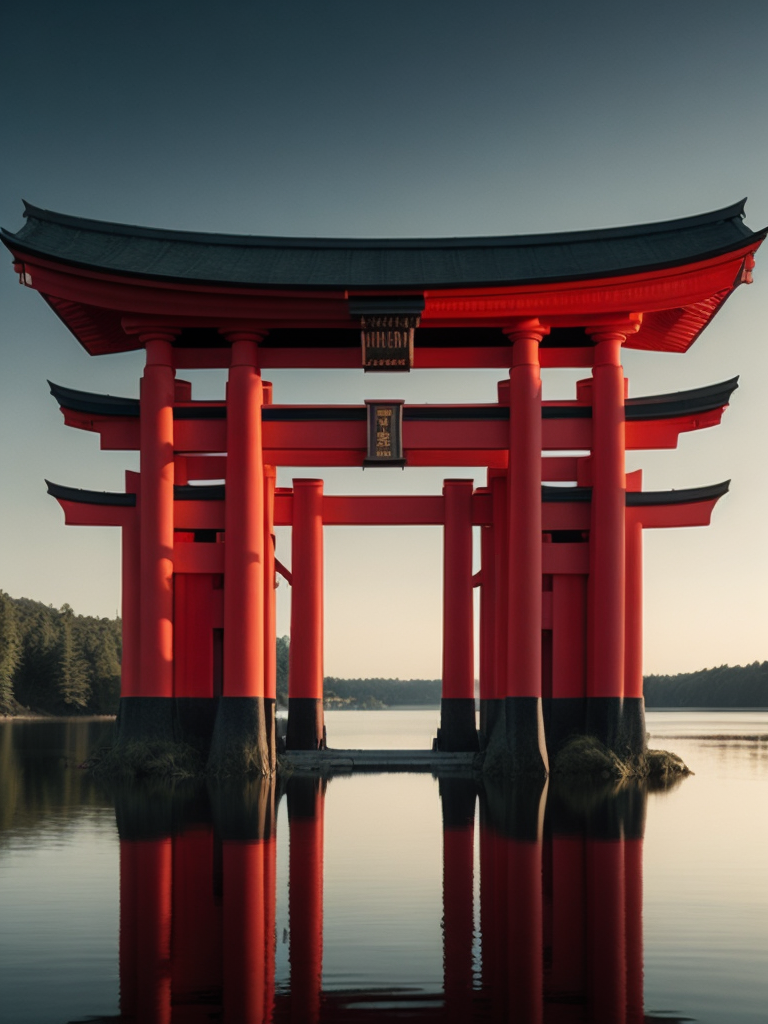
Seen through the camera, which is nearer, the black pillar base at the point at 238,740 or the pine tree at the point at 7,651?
the black pillar base at the point at 238,740

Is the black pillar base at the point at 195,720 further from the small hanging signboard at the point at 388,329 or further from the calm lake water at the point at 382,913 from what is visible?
the small hanging signboard at the point at 388,329

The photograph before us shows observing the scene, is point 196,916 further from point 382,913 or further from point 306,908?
point 382,913

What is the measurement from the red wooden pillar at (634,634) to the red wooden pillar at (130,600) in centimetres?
883

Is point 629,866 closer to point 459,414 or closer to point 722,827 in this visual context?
point 722,827

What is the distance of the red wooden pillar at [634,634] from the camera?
73.8 ft

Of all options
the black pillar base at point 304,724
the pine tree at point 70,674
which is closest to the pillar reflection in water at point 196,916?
the black pillar base at point 304,724

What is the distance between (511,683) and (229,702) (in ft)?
16.0

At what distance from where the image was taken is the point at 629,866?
447 inches

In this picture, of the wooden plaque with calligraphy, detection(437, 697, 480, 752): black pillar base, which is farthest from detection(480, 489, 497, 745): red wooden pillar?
the wooden plaque with calligraphy

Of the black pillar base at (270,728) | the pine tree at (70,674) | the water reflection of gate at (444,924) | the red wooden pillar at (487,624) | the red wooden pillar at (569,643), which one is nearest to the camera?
the water reflection of gate at (444,924)

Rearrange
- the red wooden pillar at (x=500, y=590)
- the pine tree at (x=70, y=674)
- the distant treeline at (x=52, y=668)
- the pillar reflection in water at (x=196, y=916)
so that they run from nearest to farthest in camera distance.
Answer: the pillar reflection in water at (x=196, y=916)
the red wooden pillar at (x=500, y=590)
the distant treeline at (x=52, y=668)
the pine tree at (x=70, y=674)

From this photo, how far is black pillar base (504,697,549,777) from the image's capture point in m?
21.5

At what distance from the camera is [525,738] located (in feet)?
70.9

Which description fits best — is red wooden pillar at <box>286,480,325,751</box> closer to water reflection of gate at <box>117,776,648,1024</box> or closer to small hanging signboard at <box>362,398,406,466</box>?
small hanging signboard at <box>362,398,406,466</box>
